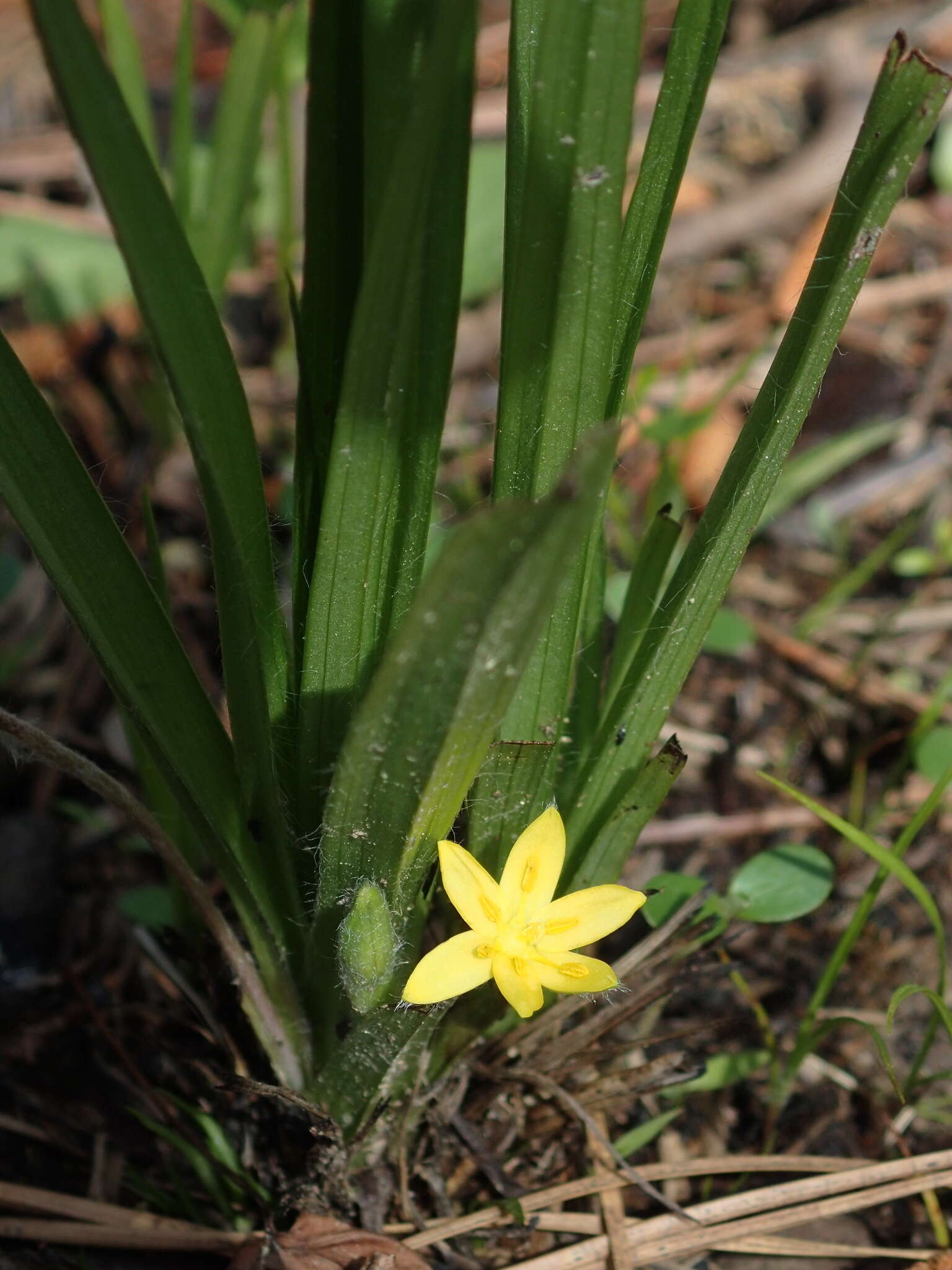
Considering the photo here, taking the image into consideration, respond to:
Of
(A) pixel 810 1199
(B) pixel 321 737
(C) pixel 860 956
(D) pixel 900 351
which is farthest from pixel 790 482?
(B) pixel 321 737

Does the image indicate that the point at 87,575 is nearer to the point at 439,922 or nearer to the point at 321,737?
the point at 321,737

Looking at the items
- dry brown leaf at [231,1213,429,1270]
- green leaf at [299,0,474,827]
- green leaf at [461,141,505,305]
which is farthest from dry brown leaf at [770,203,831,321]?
dry brown leaf at [231,1213,429,1270]

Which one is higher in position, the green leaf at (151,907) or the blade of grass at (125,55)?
the blade of grass at (125,55)

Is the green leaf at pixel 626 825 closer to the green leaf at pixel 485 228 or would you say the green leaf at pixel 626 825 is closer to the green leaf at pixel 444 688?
the green leaf at pixel 444 688

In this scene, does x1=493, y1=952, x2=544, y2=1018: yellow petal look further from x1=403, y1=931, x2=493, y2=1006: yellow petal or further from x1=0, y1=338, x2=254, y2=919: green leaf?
x1=0, y1=338, x2=254, y2=919: green leaf

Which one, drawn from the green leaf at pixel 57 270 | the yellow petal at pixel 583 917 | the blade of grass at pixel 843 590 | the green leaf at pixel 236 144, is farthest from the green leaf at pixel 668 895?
the green leaf at pixel 57 270
